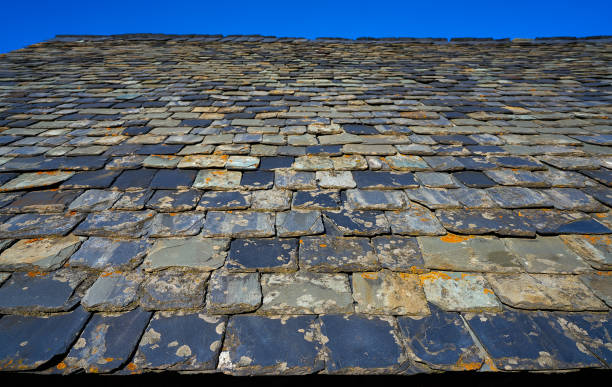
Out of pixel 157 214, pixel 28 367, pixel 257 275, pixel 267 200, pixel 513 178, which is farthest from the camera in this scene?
pixel 513 178

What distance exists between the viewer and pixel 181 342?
0.91 metres

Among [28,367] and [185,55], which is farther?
[185,55]

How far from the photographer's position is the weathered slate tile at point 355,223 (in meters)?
1.37

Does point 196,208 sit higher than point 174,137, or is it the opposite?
point 174,137

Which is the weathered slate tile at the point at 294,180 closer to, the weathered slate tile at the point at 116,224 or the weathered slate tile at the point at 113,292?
the weathered slate tile at the point at 116,224

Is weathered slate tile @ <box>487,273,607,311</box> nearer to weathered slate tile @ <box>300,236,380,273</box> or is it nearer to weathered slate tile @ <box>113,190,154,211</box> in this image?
weathered slate tile @ <box>300,236,380,273</box>

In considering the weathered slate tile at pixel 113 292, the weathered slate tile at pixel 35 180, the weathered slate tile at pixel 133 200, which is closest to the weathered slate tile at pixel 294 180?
the weathered slate tile at pixel 133 200

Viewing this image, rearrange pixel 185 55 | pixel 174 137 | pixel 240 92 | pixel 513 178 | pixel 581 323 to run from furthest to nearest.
A: pixel 185 55 → pixel 240 92 → pixel 174 137 → pixel 513 178 → pixel 581 323

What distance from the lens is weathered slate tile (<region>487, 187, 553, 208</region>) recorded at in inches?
60.8

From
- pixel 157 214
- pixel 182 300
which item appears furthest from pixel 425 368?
pixel 157 214

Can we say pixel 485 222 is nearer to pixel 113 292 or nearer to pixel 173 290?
pixel 173 290

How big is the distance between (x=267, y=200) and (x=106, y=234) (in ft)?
2.79

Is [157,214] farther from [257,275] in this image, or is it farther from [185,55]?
[185,55]

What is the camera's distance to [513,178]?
1759 millimetres
